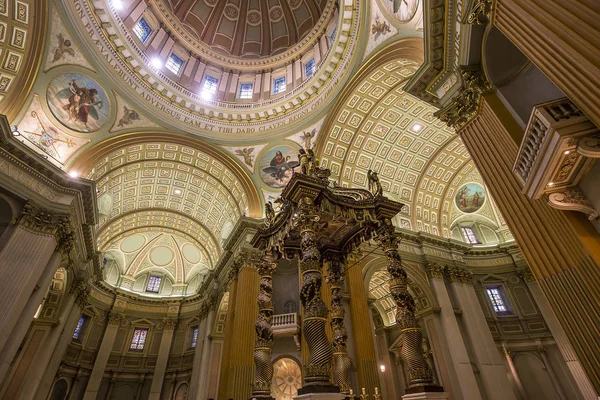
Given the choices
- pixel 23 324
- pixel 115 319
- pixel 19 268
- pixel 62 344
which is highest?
pixel 115 319

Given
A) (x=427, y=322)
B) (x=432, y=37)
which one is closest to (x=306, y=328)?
(x=432, y=37)

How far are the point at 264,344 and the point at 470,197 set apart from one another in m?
16.5

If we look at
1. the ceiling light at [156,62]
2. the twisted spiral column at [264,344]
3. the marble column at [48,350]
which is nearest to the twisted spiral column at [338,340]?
the twisted spiral column at [264,344]

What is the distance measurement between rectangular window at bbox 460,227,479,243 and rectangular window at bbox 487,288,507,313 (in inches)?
117

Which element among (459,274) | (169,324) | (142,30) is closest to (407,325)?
(459,274)

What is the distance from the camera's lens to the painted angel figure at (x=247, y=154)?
16984 mm

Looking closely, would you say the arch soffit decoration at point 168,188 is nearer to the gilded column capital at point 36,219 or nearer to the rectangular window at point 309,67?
the gilded column capital at point 36,219

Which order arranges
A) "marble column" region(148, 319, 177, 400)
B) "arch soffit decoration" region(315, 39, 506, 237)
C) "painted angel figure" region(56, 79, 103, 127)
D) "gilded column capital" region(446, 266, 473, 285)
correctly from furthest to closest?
"marble column" region(148, 319, 177, 400) < "gilded column capital" region(446, 266, 473, 285) < "arch soffit decoration" region(315, 39, 506, 237) < "painted angel figure" region(56, 79, 103, 127)

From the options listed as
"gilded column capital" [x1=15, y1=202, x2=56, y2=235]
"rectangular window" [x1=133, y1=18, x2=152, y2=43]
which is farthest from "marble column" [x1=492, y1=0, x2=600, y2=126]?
"rectangular window" [x1=133, y1=18, x2=152, y2=43]

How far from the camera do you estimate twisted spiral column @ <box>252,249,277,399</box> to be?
632cm

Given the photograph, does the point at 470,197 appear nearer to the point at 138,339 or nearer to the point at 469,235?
the point at 469,235

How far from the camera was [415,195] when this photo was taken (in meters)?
17.5

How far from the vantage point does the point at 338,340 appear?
7426mm

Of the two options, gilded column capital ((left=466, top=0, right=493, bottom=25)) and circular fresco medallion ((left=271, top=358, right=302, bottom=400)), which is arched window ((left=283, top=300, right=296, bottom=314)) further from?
gilded column capital ((left=466, top=0, right=493, bottom=25))
